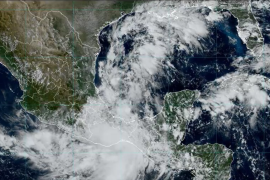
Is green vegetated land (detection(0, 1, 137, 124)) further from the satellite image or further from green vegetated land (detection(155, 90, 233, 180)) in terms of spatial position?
green vegetated land (detection(155, 90, 233, 180))

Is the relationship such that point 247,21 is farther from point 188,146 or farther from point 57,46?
point 57,46

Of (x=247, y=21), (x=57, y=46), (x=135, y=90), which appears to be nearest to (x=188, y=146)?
(x=135, y=90)

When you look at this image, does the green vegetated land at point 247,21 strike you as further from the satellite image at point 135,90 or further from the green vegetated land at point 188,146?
the green vegetated land at point 188,146

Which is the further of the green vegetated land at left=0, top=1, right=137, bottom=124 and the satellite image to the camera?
the green vegetated land at left=0, top=1, right=137, bottom=124

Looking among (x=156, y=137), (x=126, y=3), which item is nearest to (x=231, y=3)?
(x=126, y=3)

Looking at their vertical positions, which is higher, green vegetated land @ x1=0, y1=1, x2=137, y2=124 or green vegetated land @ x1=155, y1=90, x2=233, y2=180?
green vegetated land @ x1=0, y1=1, x2=137, y2=124

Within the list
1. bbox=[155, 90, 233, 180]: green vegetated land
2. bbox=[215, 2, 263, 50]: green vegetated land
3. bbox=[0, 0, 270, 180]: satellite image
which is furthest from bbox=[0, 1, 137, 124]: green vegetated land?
bbox=[215, 2, 263, 50]: green vegetated land
